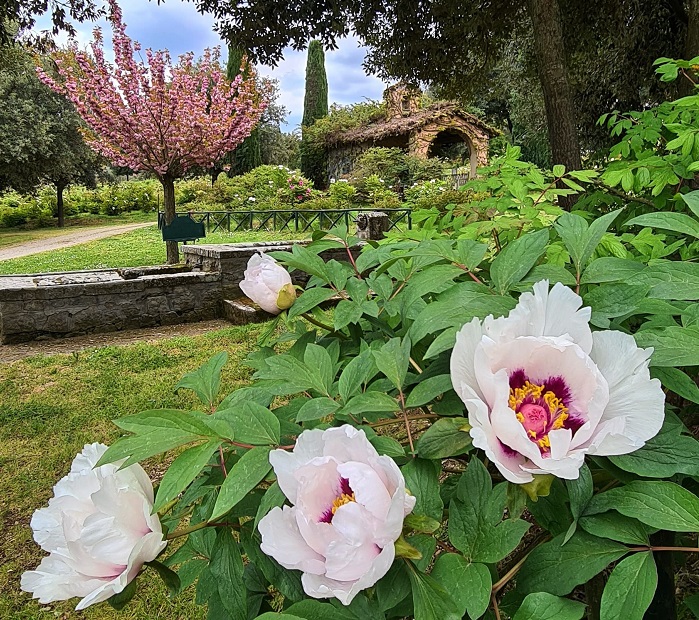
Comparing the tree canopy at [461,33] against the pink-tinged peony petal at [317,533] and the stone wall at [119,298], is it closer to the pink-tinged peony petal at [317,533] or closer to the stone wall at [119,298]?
the stone wall at [119,298]

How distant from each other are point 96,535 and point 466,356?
1.09 feet

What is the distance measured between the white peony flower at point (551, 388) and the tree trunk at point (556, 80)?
3.58 m

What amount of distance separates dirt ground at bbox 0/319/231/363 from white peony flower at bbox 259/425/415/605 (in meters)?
4.95

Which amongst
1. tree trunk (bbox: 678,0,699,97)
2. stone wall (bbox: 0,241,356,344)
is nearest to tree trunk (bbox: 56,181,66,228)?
stone wall (bbox: 0,241,356,344)

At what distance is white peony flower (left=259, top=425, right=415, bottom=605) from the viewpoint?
1.29ft

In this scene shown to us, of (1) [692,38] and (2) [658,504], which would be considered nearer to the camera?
(2) [658,504]

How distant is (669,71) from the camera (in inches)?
71.9

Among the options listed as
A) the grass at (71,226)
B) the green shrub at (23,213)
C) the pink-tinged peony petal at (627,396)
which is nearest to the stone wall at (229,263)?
the pink-tinged peony petal at (627,396)

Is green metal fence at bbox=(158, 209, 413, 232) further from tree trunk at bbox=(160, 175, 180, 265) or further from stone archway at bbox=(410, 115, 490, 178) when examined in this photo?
stone archway at bbox=(410, 115, 490, 178)

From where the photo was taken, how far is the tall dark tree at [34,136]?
1762 centimetres

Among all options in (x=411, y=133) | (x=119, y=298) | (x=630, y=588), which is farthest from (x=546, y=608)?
(x=411, y=133)

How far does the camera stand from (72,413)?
11.6 ft

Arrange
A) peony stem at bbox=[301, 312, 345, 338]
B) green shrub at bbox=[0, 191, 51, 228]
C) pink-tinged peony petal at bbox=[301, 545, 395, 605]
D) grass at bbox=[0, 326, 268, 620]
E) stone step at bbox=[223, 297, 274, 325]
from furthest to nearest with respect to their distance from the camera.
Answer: green shrub at bbox=[0, 191, 51, 228] → stone step at bbox=[223, 297, 274, 325] → grass at bbox=[0, 326, 268, 620] → peony stem at bbox=[301, 312, 345, 338] → pink-tinged peony petal at bbox=[301, 545, 395, 605]

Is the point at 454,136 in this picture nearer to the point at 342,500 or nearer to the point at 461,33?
the point at 461,33
